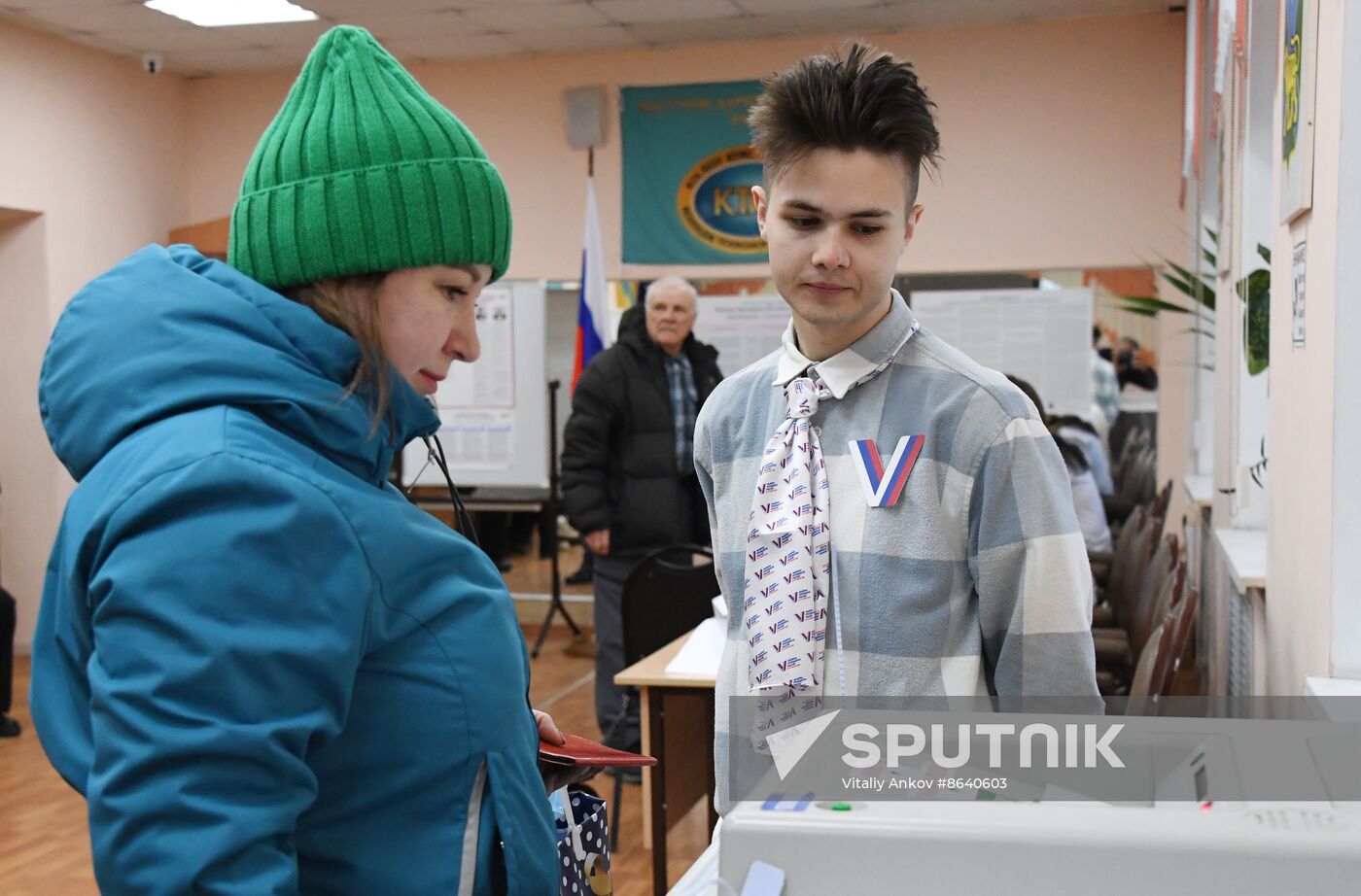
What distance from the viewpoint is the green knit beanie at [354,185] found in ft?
3.22

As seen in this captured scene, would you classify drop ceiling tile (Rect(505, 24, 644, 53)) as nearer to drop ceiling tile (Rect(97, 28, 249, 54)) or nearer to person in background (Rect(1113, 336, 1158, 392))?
drop ceiling tile (Rect(97, 28, 249, 54))

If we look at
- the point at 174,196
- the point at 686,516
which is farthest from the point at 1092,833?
the point at 174,196

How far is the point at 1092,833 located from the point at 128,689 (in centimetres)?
56

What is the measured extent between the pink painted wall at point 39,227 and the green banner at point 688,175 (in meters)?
2.89

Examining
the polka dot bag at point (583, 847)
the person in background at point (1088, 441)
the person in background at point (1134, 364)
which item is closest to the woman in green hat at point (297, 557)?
the polka dot bag at point (583, 847)

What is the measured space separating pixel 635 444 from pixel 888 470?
337cm

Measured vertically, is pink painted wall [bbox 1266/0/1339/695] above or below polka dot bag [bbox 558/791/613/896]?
above

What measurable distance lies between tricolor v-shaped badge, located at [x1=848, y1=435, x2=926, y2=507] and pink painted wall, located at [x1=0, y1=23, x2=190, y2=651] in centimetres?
628

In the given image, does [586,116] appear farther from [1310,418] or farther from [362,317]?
[362,317]

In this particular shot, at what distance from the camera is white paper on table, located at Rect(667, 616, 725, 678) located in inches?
117

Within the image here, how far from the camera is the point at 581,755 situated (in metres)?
1.22

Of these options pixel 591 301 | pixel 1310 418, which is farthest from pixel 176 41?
pixel 1310 418

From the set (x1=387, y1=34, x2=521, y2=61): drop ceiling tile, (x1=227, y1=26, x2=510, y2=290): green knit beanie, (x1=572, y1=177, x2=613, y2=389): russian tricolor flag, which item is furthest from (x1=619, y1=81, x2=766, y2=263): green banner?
(x1=227, y1=26, x2=510, y2=290): green knit beanie

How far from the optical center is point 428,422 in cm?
104
